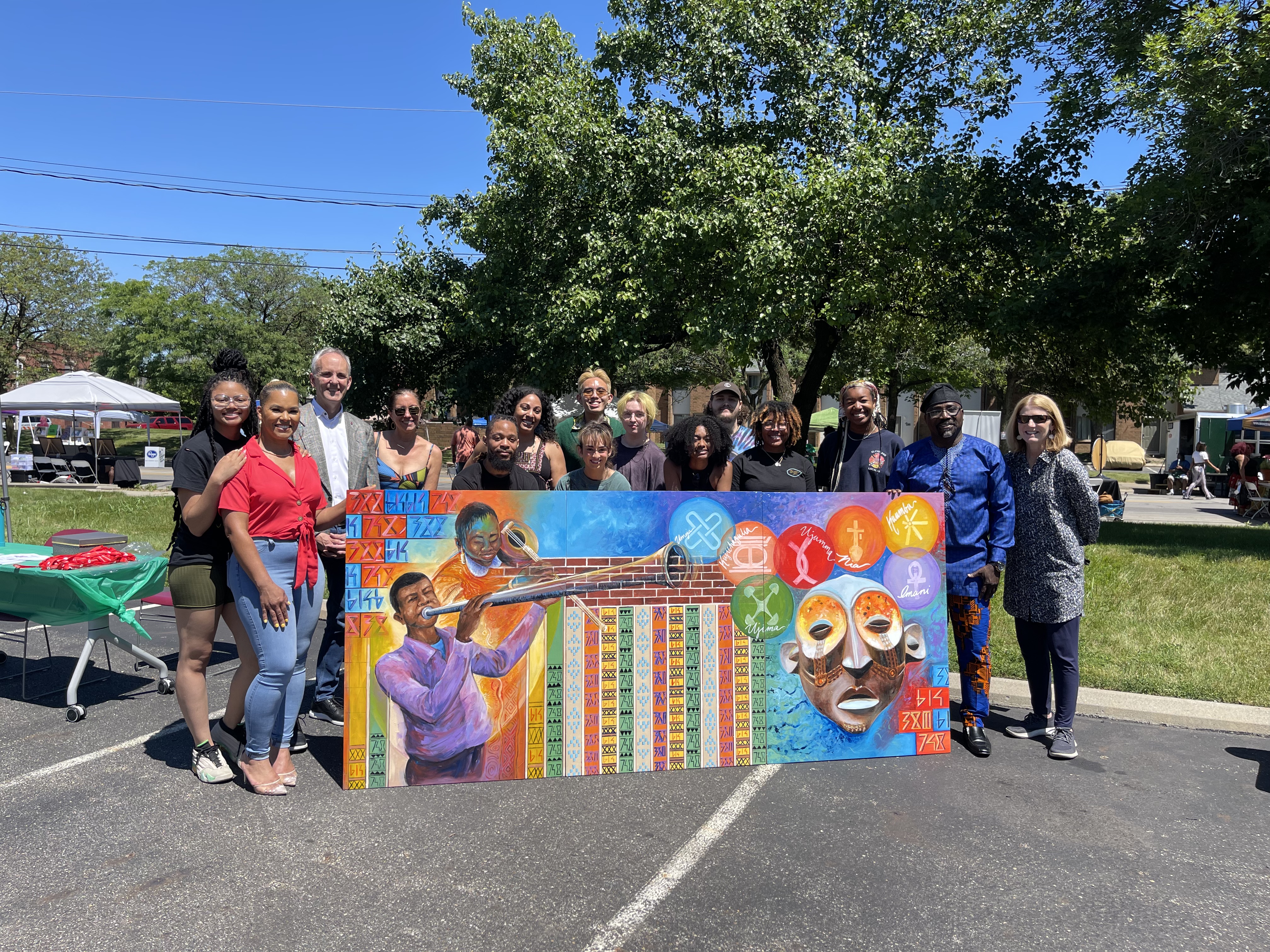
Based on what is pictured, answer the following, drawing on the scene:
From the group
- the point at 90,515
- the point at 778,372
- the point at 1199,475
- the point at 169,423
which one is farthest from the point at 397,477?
the point at 169,423

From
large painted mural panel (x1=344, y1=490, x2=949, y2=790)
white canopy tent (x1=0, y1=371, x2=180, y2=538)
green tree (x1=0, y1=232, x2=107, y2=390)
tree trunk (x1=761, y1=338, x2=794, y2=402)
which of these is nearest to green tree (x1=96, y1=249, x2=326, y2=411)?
green tree (x1=0, y1=232, x2=107, y2=390)

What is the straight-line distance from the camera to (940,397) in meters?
4.73

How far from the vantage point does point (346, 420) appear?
500cm

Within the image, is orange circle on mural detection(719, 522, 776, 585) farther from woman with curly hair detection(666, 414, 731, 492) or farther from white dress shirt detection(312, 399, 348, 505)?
white dress shirt detection(312, 399, 348, 505)

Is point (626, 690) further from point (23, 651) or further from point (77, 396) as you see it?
point (77, 396)

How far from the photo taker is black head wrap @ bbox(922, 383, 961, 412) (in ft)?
15.3

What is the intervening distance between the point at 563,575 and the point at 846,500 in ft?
5.12

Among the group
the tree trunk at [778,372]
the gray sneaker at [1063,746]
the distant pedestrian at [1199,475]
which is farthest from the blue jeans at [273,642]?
the distant pedestrian at [1199,475]

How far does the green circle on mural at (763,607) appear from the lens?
441 cm

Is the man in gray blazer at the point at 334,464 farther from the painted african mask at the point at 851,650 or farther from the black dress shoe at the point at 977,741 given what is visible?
the black dress shoe at the point at 977,741

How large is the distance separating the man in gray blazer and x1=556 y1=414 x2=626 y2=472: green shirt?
50.5 inches

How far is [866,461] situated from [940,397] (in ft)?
2.37

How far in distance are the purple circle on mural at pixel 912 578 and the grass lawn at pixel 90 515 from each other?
9742 millimetres

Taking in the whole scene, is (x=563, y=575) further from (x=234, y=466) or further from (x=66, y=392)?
(x=66, y=392)
